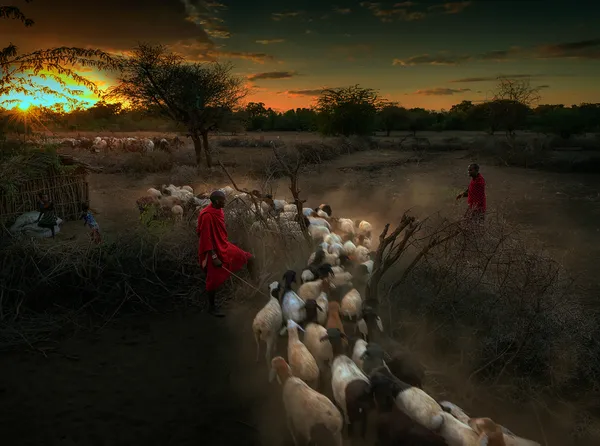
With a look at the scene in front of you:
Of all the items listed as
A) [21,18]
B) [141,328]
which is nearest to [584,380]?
[141,328]

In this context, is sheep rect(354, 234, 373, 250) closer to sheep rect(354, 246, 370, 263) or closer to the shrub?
sheep rect(354, 246, 370, 263)

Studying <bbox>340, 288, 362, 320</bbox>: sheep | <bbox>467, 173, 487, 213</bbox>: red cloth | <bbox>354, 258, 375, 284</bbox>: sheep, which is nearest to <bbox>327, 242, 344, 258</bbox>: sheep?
<bbox>354, 258, 375, 284</bbox>: sheep

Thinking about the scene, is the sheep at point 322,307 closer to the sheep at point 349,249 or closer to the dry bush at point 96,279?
the dry bush at point 96,279

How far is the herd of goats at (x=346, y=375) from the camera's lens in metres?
3.28

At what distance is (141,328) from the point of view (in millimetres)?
5875

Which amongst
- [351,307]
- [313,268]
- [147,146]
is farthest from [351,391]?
[147,146]

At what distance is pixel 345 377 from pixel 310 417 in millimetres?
486

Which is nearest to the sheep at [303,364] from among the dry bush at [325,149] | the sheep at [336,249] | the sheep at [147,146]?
the sheep at [336,249]

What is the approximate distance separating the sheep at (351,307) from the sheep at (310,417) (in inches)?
70.6

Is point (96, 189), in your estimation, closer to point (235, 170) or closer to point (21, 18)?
point (235, 170)

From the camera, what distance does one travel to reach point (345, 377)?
385 cm

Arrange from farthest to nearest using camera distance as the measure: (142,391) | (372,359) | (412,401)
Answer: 1. (142,391)
2. (372,359)
3. (412,401)

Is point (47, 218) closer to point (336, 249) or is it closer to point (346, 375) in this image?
point (336, 249)

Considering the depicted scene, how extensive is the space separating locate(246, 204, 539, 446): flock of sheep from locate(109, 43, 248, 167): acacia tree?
51.5ft
